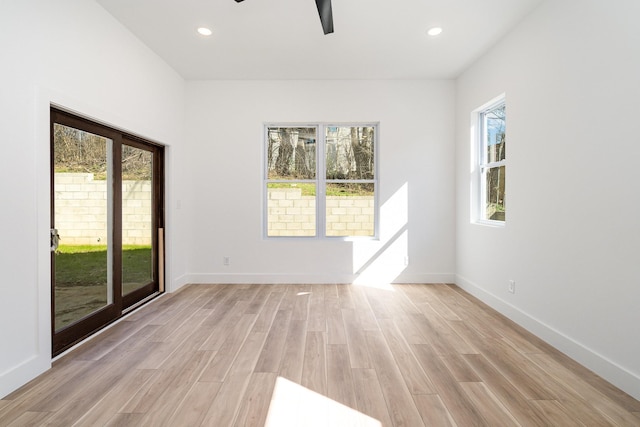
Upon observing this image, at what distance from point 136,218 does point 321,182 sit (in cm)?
235

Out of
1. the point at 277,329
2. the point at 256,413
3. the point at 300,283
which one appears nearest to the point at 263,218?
the point at 300,283

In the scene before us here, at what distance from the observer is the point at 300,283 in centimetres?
455

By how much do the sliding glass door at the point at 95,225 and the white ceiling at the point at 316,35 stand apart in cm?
112

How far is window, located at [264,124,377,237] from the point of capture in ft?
15.3

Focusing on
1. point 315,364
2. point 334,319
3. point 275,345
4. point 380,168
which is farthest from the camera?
point 380,168

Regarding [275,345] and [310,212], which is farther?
[310,212]

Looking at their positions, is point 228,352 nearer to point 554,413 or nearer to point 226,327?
point 226,327

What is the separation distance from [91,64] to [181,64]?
4.86 ft

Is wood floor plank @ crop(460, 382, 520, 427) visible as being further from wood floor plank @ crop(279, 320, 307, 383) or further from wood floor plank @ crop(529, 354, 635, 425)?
wood floor plank @ crop(279, 320, 307, 383)

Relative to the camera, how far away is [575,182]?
2.39 metres

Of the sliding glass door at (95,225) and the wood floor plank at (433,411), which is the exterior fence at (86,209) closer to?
the sliding glass door at (95,225)

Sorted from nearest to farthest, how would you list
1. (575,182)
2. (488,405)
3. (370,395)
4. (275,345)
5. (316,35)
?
(488,405)
(370,395)
(575,182)
(275,345)
(316,35)

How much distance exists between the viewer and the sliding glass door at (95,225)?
2.48 metres

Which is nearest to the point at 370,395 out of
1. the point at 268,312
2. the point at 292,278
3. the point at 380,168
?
the point at 268,312
